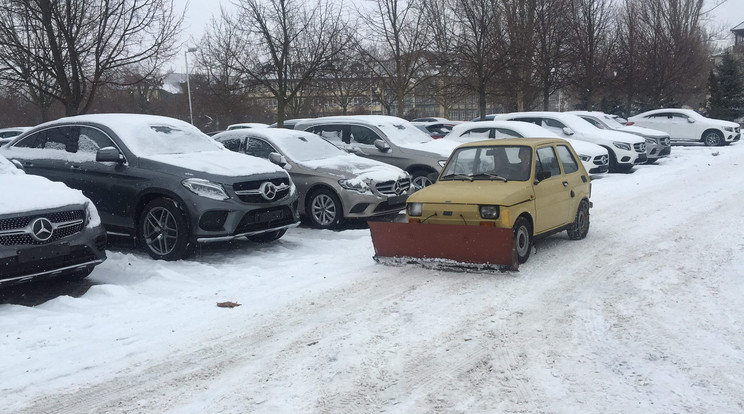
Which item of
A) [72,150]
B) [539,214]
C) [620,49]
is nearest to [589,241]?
[539,214]

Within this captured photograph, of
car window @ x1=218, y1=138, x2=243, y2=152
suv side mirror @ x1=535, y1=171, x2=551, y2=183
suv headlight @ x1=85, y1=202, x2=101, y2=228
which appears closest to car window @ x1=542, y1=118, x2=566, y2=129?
car window @ x1=218, y1=138, x2=243, y2=152

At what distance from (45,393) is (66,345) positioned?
0.98m

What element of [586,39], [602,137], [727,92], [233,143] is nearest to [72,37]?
[233,143]

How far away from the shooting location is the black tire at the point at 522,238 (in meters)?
7.35

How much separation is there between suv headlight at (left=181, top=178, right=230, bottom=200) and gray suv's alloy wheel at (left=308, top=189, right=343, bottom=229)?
2598 millimetres

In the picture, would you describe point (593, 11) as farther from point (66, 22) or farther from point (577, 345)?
point (577, 345)

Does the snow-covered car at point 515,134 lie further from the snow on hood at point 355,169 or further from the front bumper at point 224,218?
the front bumper at point 224,218

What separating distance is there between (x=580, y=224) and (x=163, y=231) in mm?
5673

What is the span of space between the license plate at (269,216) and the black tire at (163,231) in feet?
3.02

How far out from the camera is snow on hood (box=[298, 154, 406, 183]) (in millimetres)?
10477

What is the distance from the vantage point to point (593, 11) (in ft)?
94.3

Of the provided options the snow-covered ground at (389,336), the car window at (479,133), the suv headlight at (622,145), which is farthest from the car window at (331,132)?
the suv headlight at (622,145)

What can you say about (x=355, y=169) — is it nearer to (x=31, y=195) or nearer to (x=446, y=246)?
(x=446, y=246)

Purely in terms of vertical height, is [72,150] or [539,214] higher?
[72,150]
